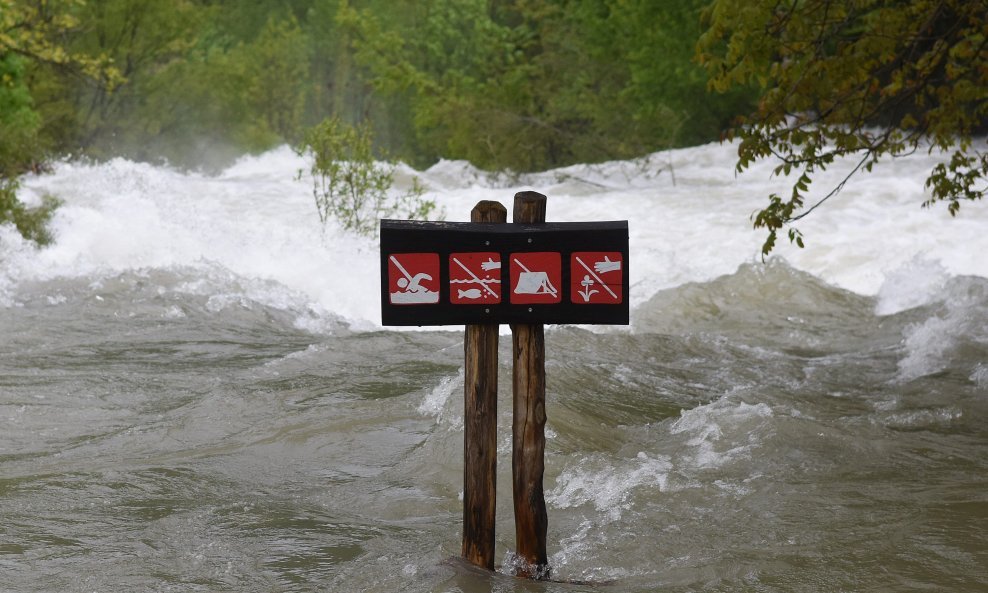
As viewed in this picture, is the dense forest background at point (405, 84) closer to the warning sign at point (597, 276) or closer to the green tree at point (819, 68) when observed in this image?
the green tree at point (819, 68)

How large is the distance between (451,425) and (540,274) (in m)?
2.58

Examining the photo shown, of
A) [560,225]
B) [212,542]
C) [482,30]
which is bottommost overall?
[212,542]

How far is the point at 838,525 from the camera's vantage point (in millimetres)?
5227

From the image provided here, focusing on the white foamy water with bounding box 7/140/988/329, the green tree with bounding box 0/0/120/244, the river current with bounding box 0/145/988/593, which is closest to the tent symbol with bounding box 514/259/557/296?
the river current with bounding box 0/145/988/593

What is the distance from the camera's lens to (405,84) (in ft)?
109

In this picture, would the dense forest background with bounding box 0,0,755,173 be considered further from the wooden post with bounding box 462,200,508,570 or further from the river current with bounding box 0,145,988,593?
the wooden post with bounding box 462,200,508,570

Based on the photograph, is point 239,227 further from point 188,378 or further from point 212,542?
point 212,542

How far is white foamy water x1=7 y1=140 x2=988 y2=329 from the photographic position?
514 inches

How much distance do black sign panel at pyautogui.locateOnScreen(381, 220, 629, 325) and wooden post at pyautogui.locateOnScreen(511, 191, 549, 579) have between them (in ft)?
0.27

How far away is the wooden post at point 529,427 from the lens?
430 centimetres

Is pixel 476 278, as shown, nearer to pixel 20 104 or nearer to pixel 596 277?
pixel 596 277

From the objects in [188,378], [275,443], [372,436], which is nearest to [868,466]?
[372,436]

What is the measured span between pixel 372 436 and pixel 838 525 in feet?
8.95

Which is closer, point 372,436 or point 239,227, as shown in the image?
point 372,436
